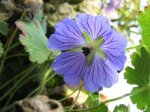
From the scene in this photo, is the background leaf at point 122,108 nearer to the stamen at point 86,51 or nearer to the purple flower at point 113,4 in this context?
the stamen at point 86,51

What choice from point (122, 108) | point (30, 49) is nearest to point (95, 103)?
point (122, 108)

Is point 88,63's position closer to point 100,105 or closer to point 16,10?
point 100,105

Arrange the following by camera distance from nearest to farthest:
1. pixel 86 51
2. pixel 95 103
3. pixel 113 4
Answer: pixel 86 51 < pixel 95 103 < pixel 113 4

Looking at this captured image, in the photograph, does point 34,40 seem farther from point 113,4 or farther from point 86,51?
point 113,4

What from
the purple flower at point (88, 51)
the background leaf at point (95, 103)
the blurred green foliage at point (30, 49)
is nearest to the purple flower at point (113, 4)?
the blurred green foliage at point (30, 49)

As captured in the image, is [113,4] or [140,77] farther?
[113,4]

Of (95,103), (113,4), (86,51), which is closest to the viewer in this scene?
(86,51)

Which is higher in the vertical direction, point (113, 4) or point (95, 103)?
point (113, 4)
